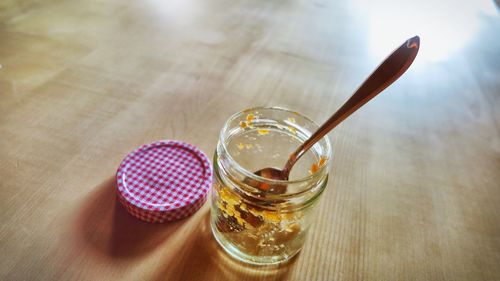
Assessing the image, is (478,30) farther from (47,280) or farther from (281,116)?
(47,280)

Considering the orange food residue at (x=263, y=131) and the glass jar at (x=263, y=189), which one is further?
the orange food residue at (x=263, y=131)

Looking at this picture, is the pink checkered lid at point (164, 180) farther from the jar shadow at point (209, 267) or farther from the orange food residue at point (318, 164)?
the orange food residue at point (318, 164)

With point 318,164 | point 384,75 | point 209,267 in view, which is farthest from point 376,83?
point 209,267

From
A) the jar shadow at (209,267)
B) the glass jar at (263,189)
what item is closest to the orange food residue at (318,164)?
the glass jar at (263,189)

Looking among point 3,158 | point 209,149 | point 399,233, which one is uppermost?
point 399,233

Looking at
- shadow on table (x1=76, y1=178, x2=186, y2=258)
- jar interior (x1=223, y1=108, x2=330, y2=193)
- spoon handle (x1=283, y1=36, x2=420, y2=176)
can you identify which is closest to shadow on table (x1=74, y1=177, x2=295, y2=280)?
shadow on table (x1=76, y1=178, x2=186, y2=258)

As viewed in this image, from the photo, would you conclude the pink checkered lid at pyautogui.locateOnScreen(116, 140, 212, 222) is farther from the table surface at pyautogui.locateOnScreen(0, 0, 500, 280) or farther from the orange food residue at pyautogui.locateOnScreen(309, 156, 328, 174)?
the orange food residue at pyautogui.locateOnScreen(309, 156, 328, 174)

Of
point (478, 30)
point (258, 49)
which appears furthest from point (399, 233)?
point (478, 30)
